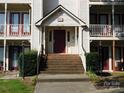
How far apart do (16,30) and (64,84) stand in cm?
1167

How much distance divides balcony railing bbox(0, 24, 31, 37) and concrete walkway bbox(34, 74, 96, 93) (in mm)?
8941

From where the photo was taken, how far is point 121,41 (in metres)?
35.3

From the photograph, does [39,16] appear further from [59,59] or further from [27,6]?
[59,59]

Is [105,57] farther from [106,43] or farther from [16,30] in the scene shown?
[16,30]

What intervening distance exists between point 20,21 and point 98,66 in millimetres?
10029

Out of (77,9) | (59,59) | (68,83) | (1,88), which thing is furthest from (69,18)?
(1,88)

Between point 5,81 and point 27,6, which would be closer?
point 5,81

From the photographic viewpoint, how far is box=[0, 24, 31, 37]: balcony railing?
33594 millimetres

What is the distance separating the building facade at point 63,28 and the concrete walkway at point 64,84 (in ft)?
19.4

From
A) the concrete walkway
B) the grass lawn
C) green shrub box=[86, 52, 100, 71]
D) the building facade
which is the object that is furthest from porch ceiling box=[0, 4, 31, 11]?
the grass lawn

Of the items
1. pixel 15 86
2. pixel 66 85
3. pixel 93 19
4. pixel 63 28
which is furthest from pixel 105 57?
pixel 15 86

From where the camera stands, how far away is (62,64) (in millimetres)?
30094

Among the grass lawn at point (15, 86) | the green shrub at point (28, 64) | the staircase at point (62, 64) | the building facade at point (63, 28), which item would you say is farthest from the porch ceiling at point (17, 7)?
the grass lawn at point (15, 86)

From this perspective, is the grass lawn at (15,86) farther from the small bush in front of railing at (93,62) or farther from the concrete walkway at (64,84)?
the small bush in front of railing at (93,62)
